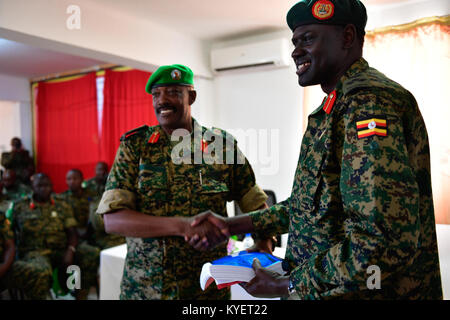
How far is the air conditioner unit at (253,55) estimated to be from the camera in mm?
3840

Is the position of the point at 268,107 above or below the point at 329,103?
above

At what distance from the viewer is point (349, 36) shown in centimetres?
93

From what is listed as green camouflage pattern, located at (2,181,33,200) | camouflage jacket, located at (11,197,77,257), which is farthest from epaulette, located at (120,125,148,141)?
green camouflage pattern, located at (2,181,33,200)

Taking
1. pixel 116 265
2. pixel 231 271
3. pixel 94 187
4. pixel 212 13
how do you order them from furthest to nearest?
pixel 94 187 → pixel 212 13 → pixel 116 265 → pixel 231 271

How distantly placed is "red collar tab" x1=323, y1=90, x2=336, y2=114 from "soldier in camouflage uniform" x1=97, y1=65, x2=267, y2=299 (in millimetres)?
735

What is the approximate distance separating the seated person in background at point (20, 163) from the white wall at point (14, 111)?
56cm

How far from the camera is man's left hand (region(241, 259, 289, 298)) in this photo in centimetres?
96

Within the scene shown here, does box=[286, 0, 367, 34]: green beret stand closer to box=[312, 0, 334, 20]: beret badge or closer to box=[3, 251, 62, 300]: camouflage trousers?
box=[312, 0, 334, 20]: beret badge

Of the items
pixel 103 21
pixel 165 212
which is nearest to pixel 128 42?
pixel 103 21

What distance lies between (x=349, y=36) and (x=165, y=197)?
95 centimetres

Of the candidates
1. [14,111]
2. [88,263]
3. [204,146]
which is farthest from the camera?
[14,111]

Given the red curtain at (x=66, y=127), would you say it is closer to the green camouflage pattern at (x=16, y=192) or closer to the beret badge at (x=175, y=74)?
the green camouflage pattern at (x=16, y=192)

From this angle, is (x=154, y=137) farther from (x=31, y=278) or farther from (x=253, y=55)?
(x=253, y=55)

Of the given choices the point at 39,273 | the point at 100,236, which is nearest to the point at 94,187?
the point at 100,236
